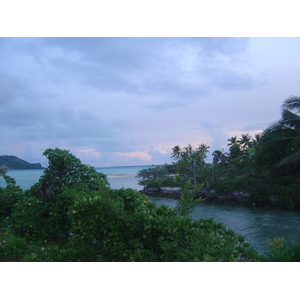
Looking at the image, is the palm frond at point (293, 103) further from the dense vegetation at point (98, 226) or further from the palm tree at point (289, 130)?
the dense vegetation at point (98, 226)

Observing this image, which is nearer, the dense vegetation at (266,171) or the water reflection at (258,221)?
the water reflection at (258,221)

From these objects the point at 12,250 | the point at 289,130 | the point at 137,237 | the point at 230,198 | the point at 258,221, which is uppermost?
the point at 289,130

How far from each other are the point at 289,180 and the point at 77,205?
17.1 metres

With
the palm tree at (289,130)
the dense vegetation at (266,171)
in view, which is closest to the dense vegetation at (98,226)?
the dense vegetation at (266,171)

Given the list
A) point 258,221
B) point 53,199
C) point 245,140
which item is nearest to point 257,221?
point 258,221

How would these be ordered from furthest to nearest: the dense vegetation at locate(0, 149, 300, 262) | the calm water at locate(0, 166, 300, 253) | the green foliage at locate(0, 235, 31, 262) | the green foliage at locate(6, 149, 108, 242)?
1. the calm water at locate(0, 166, 300, 253)
2. the green foliage at locate(6, 149, 108, 242)
3. the green foliage at locate(0, 235, 31, 262)
4. the dense vegetation at locate(0, 149, 300, 262)

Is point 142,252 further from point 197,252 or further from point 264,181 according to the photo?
point 264,181

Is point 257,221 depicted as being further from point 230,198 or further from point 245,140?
point 245,140

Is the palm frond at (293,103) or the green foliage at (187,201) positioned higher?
the palm frond at (293,103)

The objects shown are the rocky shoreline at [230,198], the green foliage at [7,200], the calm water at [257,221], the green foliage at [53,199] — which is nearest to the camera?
the green foliage at [53,199]

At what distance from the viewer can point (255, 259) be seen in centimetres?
248

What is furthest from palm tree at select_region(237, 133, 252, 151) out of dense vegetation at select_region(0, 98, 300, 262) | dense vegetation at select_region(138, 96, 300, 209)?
dense vegetation at select_region(0, 98, 300, 262)

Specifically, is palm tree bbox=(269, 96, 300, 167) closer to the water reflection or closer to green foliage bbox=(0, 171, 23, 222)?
the water reflection
